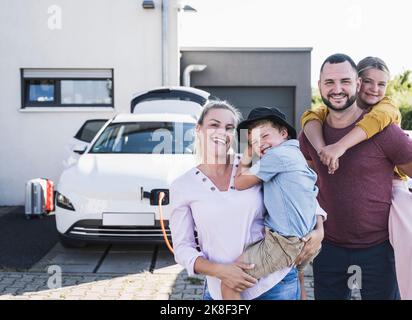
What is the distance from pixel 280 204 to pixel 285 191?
0.05 metres

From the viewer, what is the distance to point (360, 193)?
2574mm

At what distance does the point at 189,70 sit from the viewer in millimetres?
12445

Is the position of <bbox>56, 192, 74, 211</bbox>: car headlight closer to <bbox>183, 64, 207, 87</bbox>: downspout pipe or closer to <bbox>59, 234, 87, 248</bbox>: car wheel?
<bbox>59, 234, 87, 248</bbox>: car wheel

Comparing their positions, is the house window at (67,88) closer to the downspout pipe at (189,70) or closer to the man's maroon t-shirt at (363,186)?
the downspout pipe at (189,70)

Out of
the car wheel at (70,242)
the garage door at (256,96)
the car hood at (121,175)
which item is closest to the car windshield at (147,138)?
the car hood at (121,175)

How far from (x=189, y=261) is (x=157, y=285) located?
329 centimetres

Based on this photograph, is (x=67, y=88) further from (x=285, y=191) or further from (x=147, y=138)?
(x=285, y=191)

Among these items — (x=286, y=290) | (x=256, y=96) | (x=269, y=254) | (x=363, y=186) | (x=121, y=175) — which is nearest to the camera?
(x=269, y=254)

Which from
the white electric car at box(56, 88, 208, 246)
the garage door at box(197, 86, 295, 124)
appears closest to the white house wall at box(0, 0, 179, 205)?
the garage door at box(197, 86, 295, 124)

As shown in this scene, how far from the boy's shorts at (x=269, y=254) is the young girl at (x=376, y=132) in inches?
22.9

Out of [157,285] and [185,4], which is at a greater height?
[185,4]

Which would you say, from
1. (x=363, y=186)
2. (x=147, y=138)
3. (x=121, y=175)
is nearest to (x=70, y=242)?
(x=121, y=175)
